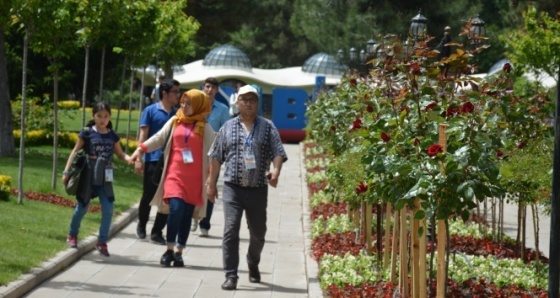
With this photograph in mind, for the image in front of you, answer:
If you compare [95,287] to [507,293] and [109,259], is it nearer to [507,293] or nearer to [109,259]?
[109,259]

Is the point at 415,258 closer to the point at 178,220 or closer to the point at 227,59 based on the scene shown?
the point at 178,220

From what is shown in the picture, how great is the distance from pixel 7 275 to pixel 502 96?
4.12m

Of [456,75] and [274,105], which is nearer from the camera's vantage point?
[456,75]

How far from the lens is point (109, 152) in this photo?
460 inches

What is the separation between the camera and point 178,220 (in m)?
11.3

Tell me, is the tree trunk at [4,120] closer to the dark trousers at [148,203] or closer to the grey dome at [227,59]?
the dark trousers at [148,203]

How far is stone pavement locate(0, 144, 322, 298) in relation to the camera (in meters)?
9.90

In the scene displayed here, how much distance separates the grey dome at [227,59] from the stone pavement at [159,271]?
111ft

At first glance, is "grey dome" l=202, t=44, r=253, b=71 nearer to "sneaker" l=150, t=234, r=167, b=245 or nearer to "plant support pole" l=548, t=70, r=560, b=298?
"sneaker" l=150, t=234, r=167, b=245

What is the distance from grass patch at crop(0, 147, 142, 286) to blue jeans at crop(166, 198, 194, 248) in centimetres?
108

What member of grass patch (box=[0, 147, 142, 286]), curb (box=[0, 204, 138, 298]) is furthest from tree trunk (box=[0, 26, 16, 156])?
curb (box=[0, 204, 138, 298])

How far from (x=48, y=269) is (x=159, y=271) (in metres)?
1.24

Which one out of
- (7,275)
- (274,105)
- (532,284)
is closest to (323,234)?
(532,284)

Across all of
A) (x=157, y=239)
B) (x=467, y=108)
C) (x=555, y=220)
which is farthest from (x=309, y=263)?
(x=555, y=220)
